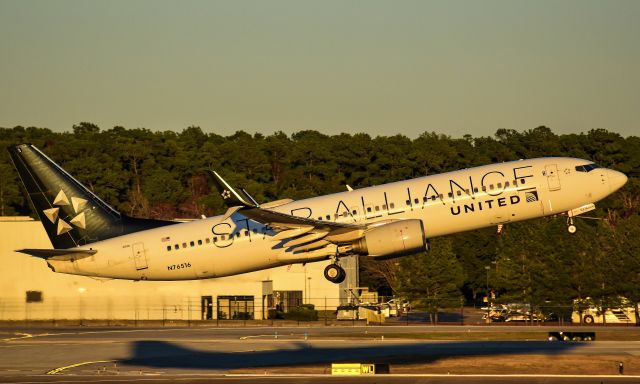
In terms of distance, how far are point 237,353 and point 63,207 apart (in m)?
16.8

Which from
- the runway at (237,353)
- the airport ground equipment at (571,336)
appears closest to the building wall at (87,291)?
the runway at (237,353)

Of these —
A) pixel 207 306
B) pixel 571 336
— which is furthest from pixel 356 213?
pixel 207 306

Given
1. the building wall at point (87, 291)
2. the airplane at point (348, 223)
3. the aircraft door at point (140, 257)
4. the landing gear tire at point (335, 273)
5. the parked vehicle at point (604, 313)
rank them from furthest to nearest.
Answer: the parked vehicle at point (604, 313), the building wall at point (87, 291), the aircraft door at point (140, 257), the landing gear tire at point (335, 273), the airplane at point (348, 223)

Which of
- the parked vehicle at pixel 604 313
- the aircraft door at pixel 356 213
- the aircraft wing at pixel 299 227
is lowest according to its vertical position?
the parked vehicle at pixel 604 313

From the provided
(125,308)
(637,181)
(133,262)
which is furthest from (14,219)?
(637,181)

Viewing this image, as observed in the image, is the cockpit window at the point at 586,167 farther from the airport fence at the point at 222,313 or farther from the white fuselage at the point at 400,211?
the airport fence at the point at 222,313

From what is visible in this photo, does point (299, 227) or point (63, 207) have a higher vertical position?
point (63, 207)

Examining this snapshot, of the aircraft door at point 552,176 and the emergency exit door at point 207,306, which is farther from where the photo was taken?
the emergency exit door at point 207,306

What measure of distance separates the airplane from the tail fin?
1.16 meters

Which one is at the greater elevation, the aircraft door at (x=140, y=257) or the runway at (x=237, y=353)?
the aircraft door at (x=140, y=257)

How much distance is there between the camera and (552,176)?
68.3 m

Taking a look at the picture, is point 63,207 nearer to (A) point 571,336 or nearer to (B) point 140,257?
(B) point 140,257

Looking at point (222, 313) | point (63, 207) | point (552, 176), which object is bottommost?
point (222, 313)

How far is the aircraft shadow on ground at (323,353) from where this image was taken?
77938 mm
